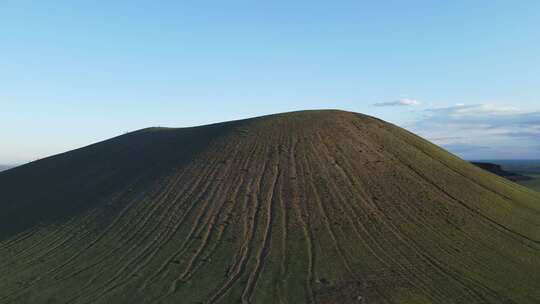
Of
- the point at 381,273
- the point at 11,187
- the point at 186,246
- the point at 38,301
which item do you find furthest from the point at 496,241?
the point at 11,187

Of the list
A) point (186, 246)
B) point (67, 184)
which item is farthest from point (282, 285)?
point (67, 184)

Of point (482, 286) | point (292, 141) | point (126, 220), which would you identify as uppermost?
Result: point (292, 141)

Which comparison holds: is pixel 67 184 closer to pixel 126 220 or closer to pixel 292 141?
pixel 126 220

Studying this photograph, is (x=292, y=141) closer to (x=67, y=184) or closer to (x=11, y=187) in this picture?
(x=67, y=184)

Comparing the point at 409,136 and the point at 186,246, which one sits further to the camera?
the point at 409,136

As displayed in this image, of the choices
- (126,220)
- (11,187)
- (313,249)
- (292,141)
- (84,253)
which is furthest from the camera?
(11,187)

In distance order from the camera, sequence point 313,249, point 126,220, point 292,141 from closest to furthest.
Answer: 1. point 313,249
2. point 126,220
3. point 292,141

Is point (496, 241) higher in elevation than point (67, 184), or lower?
lower
